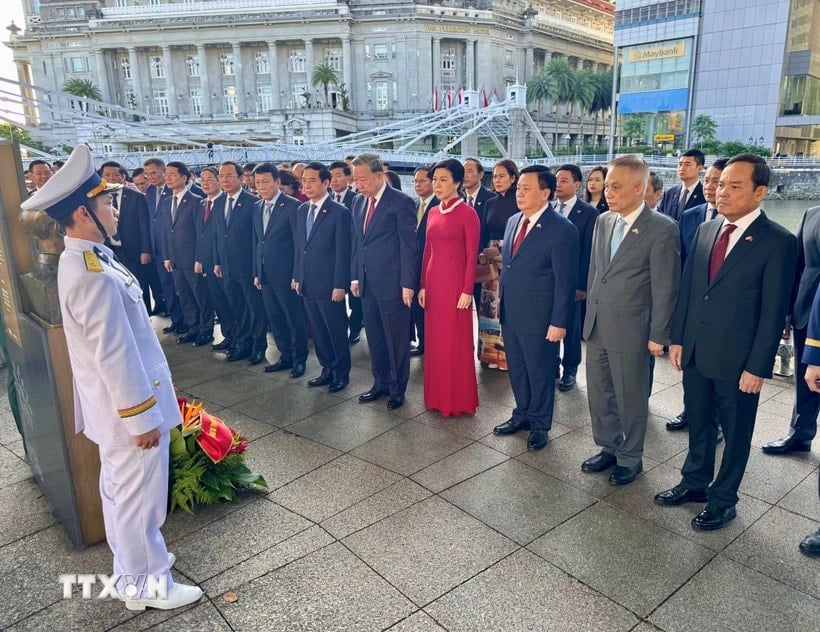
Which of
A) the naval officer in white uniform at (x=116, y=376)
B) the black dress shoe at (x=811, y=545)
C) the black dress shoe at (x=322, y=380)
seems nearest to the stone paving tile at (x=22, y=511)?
the naval officer in white uniform at (x=116, y=376)

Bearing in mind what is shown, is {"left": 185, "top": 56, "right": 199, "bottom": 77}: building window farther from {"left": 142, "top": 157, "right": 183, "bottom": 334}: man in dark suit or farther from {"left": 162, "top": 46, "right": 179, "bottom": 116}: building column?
{"left": 142, "top": 157, "right": 183, "bottom": 334}: man in dark suit

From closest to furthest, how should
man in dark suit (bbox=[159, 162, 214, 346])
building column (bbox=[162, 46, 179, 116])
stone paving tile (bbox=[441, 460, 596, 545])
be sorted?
stone paving tile (bbox=[441, 460, 596, 545]), man in dark suit (bbox=[159, 162, 214, 346]), building column (bbox=[162, 46, 179, 116])

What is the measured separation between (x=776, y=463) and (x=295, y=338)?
3.96 metres

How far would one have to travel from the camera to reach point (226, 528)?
2.97 metres

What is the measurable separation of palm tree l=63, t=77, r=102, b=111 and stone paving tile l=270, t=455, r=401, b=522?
60846 millimetres

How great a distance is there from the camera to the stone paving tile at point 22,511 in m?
2.99

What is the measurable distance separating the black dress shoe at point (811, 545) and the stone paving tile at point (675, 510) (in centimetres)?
25

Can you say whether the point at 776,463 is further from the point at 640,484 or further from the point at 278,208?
the point at 278,208

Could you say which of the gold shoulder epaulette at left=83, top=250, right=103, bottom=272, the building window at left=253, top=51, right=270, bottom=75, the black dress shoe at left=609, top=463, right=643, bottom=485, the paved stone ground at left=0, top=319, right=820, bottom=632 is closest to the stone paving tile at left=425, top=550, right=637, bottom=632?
the paved stone ground at left=0, top=319, right=820, bottom=632

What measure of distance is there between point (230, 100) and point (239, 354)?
59.2 m

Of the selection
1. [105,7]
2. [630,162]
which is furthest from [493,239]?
[105,7]

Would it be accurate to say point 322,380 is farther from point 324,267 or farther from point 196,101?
point 196,101

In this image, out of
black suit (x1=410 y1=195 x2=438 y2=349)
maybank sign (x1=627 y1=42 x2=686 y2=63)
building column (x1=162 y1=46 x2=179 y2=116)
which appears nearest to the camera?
black suit (x1=410 y1=195 x2=438 y2=349)

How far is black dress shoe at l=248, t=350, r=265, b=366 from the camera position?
5777 millimetres
